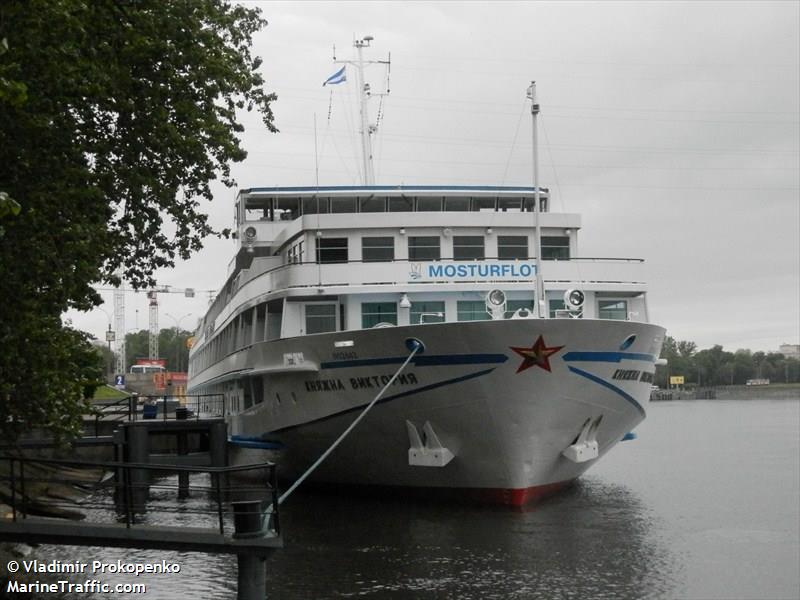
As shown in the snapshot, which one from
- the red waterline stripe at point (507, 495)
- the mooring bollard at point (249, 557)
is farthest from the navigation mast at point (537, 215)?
the mooring bollard at point (249, 557)

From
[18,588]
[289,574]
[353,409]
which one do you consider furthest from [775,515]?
[18,588]

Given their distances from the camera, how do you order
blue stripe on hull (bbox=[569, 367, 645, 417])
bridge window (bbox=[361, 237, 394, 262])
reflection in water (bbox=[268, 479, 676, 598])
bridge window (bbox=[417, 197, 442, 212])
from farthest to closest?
bridge window (bbox=[417, 197, 442, 212]) → bridge window (bbox=[361, 237, 394, 262]) → blue stripe on hull (bbox=[569, 367, 645, 417]) → reflection in water (bbox=[268, 479, 676, 598])

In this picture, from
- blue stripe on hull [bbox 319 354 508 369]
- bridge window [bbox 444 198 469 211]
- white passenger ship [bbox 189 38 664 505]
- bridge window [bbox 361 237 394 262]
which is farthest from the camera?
bridge window [bbox 444 198 469 211]

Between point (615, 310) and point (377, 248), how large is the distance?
607cm

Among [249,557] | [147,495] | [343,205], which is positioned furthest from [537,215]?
[147,495]

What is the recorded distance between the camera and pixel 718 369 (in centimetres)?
19400

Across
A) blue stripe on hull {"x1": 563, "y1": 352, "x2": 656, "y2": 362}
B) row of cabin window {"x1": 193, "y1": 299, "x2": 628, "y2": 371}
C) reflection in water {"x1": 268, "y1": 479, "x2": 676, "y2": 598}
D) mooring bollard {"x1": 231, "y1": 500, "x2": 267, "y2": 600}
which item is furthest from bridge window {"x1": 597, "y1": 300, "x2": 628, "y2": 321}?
mooring bollard {"x1": 231, "y1": 500, "x2": 267, "y2": 600}

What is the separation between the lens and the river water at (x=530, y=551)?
56.7 feet

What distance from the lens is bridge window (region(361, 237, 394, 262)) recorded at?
82.2ft

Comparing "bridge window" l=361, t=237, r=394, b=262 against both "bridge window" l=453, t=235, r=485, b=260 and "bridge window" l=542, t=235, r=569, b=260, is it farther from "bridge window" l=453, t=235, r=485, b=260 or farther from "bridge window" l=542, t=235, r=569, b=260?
"bridge window" l=542, t=235, r=569, b=260

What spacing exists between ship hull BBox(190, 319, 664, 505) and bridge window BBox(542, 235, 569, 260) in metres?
3.00

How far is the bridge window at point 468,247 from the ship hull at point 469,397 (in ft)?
13.3

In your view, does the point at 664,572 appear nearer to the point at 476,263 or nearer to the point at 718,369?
the point at 476,263

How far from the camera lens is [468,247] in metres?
25.2
